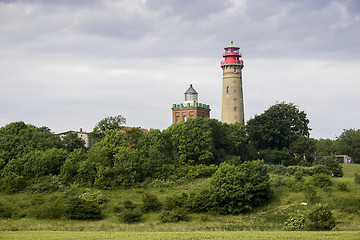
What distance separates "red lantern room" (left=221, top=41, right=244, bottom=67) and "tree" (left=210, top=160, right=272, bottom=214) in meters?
38.2

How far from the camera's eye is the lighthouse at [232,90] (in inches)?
3410

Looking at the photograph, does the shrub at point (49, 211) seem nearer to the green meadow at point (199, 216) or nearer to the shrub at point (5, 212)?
the green meadow at point (199, 216)

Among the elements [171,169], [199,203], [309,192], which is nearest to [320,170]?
A: [309,192]

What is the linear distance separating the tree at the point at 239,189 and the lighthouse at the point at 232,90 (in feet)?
115

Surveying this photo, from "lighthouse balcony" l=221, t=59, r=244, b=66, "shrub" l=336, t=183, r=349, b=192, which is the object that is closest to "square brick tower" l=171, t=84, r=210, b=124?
"lighthouse balcony" l=221, t=59, r=244, b=66

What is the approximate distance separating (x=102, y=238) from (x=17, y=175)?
32779 millimetres

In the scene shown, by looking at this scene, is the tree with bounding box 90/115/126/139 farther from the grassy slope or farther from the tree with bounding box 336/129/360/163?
the tree with bounding box 336/129/360/163

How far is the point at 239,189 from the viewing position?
161 feet

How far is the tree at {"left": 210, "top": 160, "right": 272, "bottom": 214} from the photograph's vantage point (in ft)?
159

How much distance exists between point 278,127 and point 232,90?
43.8 ft

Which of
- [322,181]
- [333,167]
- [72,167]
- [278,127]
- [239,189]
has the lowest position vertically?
[239,189]

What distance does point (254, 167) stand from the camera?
2051 inches

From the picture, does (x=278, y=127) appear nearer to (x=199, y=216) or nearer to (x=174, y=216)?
(x=199, y=216)

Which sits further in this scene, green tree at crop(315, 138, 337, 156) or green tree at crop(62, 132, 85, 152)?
green tree at crop(315, 138, 337, 156)
